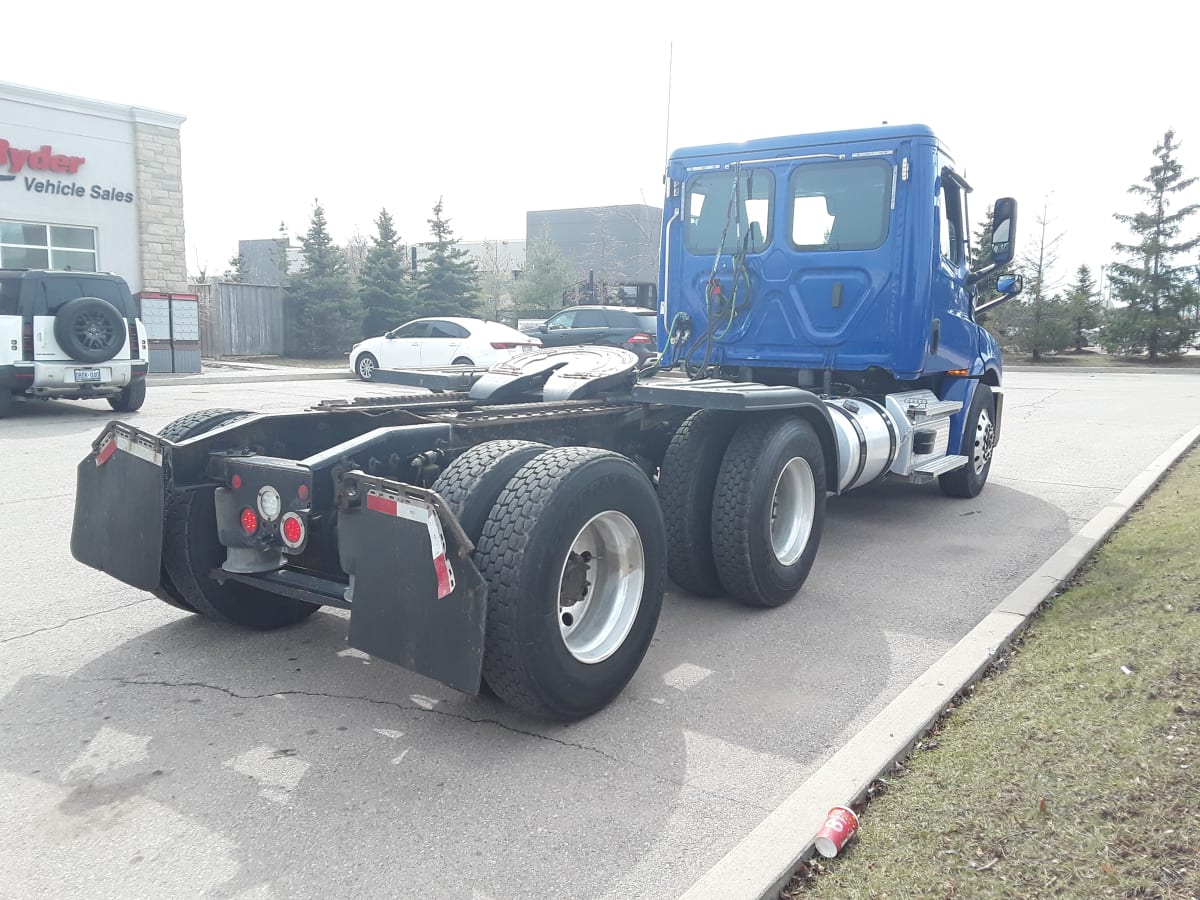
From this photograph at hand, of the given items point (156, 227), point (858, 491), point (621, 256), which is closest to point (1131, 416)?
point (858, 491)

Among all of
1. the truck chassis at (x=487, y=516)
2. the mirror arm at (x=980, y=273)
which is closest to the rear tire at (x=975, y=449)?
the mirror arm at (x=980, y=273)

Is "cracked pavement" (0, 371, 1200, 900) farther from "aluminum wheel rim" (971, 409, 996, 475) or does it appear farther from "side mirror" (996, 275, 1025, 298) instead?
"side mirror" (996, 275, 1025, 298)

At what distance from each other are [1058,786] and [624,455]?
300cm

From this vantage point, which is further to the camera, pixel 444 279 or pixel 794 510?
pixel 444 279

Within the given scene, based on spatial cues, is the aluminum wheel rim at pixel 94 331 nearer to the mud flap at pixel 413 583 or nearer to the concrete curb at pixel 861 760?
the mud flap at pixel 413 583

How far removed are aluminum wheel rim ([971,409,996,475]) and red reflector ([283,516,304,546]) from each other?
21.2 feet

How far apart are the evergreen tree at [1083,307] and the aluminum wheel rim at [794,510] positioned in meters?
36.1

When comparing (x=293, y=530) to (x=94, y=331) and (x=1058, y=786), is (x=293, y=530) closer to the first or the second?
(x=1058, y=786)

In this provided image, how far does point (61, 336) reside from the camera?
42.0ft

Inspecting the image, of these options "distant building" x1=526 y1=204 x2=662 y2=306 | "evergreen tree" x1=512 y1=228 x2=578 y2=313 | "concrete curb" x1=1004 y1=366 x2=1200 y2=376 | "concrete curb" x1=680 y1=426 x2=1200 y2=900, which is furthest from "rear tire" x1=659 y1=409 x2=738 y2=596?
"evergreen tree" x1=512 y1=228 x2=578 y2=313

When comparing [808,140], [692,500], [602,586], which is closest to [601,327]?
[808,140]

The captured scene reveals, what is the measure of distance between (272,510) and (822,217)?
190 inches

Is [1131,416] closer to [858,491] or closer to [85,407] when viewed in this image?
[858,491]

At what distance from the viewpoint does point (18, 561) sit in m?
5.98
